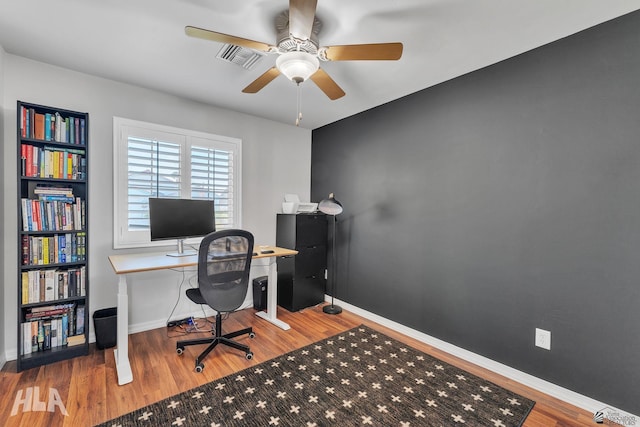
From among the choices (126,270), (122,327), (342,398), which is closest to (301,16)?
(126,270)

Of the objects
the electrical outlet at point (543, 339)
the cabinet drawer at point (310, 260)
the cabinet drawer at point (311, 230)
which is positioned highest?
the cabinet drawer at point (311, 230)

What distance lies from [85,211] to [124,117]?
1.00 metres

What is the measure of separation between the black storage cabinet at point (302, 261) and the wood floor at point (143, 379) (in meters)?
0.60

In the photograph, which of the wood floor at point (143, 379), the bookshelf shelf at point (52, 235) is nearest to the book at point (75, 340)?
the bookshelf shelf at point (52, 235)

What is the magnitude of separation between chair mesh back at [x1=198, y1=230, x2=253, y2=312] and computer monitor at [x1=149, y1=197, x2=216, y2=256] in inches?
27.0

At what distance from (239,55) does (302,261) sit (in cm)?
231

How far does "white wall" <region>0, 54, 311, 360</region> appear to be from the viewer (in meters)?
2.25

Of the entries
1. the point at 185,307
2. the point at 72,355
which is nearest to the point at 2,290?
the point at 72,355

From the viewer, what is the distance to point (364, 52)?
165cm

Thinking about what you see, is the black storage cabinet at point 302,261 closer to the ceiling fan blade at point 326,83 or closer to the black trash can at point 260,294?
the black trash can at point 260,294

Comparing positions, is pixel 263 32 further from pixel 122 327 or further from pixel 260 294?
pixel 260 294

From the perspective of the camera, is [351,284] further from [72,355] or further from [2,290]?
[2,290]

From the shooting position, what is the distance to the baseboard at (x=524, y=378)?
5.75ft
